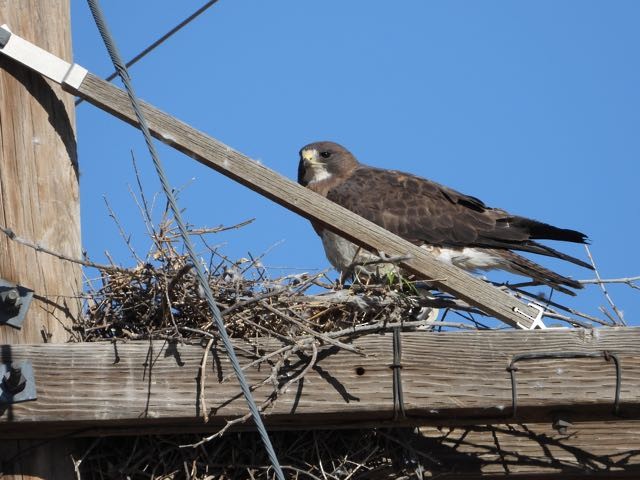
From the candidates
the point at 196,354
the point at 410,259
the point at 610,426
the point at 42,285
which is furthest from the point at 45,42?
the point at 610,426

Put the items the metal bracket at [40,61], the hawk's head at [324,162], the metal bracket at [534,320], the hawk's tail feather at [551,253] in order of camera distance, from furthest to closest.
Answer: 1. the hawk's head at [324,162]
2. the hawk's tail feather at [551,253]
3. the metal bracket at [40,61]
4. the metal bracket at [534,320]

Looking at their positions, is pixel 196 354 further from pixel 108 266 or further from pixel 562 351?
pixel 562 351

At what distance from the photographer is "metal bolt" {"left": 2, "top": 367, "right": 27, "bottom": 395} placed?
3.22m

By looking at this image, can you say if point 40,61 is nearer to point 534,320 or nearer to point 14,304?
point 14,304

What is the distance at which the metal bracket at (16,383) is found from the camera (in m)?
3.21

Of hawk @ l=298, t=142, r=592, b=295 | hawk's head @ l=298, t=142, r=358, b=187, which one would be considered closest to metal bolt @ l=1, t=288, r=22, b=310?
hawk @ l=298, t=142, r=592, b=295

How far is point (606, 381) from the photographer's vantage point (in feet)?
10.4

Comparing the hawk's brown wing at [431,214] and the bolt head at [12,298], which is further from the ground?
the hawk's brown wing at [431,214]

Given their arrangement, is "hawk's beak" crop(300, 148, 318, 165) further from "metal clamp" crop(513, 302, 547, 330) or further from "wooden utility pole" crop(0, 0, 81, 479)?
"metal clamp" crop(513, 302, 547, 330)

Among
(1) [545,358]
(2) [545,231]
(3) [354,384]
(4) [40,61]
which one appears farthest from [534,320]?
(2) [545,231]

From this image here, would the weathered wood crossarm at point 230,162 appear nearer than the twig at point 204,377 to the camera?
No

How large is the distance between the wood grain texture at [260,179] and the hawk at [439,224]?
2.46 metres

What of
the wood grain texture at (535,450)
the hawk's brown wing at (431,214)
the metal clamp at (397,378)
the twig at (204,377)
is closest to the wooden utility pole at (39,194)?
the twig at (204,377)

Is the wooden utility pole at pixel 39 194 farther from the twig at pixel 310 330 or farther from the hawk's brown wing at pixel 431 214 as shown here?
the hawk's brown wing at pixel 431 214
